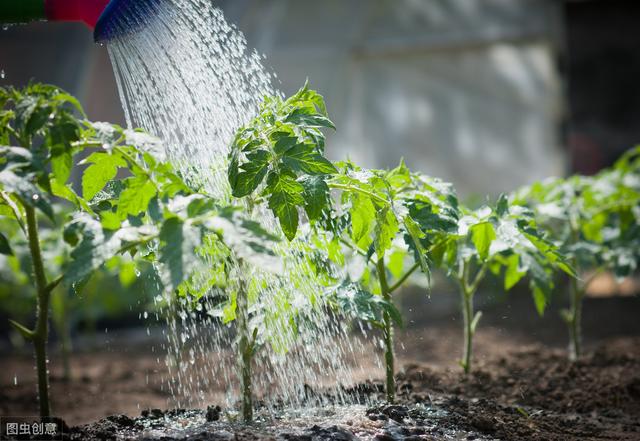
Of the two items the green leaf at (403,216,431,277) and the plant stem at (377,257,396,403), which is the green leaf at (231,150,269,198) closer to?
the green leaf at (403,216,431,277)

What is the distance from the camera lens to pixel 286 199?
5.79ft

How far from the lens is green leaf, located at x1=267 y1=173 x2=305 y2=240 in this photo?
1753mm

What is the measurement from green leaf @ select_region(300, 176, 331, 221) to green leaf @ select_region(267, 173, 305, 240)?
0.02 m

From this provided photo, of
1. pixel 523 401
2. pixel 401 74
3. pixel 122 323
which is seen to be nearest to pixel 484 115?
pixel 401 74

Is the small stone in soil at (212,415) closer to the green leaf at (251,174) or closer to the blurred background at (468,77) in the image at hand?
the green leaf at (251,174)

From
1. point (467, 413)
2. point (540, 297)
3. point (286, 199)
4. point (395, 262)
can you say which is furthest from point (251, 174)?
point (540, 297)

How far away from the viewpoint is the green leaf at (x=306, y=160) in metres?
1.77

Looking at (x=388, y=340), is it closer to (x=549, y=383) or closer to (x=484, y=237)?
(x=484, y=237)

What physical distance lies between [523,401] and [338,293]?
1.05 meters

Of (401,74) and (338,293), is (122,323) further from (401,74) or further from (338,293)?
(338,293)

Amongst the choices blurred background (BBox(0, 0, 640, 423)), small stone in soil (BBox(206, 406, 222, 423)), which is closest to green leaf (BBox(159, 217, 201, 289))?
small stone in soil (BBox(206, 406, 222, 423))

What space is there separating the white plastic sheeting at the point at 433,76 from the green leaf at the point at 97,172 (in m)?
5.30

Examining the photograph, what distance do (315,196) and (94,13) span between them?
91 cm

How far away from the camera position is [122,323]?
18.7ft
